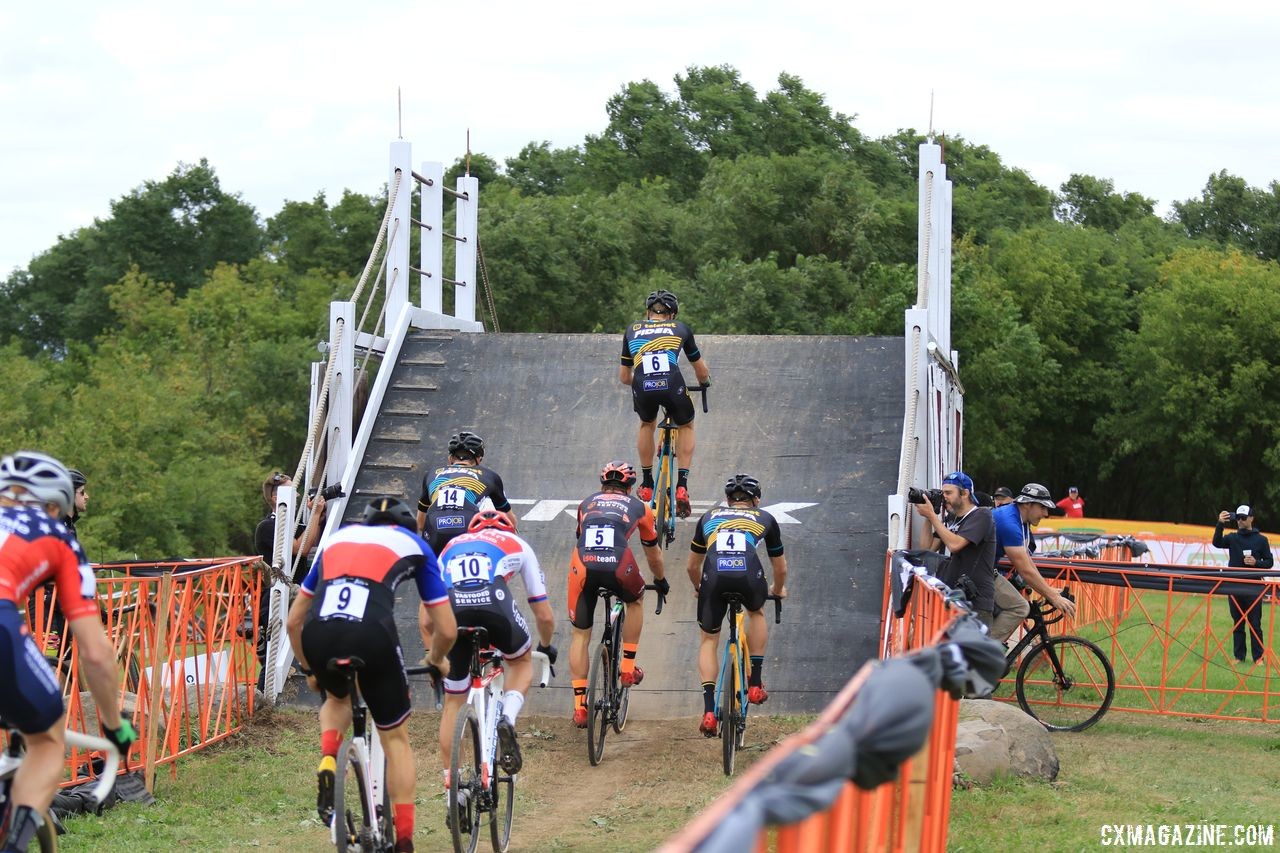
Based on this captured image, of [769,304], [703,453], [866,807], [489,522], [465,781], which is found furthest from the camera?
[769,304]

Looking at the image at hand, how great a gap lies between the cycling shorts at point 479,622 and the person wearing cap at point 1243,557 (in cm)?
915

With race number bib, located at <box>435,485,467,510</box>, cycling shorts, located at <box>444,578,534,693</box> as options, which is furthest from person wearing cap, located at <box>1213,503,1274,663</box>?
cycling shorts, located at <box>444,578,534,693</box>

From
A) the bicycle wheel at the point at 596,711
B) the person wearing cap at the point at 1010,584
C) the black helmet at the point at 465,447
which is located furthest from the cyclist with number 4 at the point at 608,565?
the person wearing cap at the point at 1010,584

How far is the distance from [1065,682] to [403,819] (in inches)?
280

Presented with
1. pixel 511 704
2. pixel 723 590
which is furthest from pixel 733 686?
pixel 511 704

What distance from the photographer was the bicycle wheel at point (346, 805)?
708 cm

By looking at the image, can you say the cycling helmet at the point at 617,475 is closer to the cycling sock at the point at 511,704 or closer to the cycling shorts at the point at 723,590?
the cycling shorts at the point at 723,590

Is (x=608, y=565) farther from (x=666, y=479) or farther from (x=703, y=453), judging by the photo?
(x=703, y=453)

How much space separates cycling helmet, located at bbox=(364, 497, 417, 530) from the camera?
7434mm

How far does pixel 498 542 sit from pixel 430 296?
32.7 ft

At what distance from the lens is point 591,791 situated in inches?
408

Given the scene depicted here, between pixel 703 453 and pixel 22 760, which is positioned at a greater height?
pixel 703 453

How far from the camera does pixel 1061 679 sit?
12789 mm

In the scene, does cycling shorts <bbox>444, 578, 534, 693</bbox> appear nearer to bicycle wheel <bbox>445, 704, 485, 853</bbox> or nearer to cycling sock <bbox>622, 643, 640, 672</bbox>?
bicycle wheel <bbox>445, 704, 485, 853</bbox>
